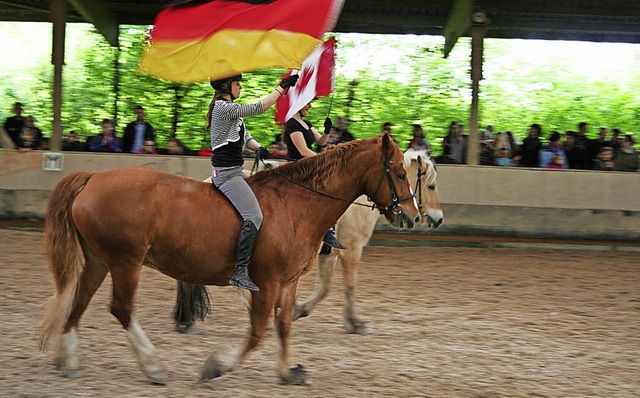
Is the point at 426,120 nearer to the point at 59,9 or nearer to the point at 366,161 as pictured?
the point at 59,9

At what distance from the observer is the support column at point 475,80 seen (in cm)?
1647

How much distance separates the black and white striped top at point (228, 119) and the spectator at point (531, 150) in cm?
1081

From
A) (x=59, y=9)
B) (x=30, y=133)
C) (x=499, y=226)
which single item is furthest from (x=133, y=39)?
(x=499, y=226)

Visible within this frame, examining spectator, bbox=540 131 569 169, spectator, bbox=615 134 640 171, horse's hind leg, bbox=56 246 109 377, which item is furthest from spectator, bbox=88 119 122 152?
horse's hind leg, bbox=56 246 109 377

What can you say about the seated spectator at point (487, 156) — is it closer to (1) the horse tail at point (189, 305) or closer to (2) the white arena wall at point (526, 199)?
(2) the white arena wall at point (526, 199)

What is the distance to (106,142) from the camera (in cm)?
1652

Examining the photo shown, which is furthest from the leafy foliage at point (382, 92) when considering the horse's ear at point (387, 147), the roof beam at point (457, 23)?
the horse's ear at point (387, 147)

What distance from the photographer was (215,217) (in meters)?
6.34

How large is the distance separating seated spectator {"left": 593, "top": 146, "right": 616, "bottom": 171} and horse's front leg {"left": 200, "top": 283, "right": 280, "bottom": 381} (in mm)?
11479

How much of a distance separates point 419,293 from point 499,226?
5698 millimetres

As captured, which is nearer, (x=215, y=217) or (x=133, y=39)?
(x=215, y=217)

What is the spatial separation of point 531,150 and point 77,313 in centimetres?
1165

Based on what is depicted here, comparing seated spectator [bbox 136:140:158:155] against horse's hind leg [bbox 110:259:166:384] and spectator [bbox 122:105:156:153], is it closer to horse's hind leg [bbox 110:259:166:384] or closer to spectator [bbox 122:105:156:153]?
spectator [bbox 122:105:156:153]

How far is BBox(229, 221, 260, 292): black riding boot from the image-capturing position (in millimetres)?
6254
